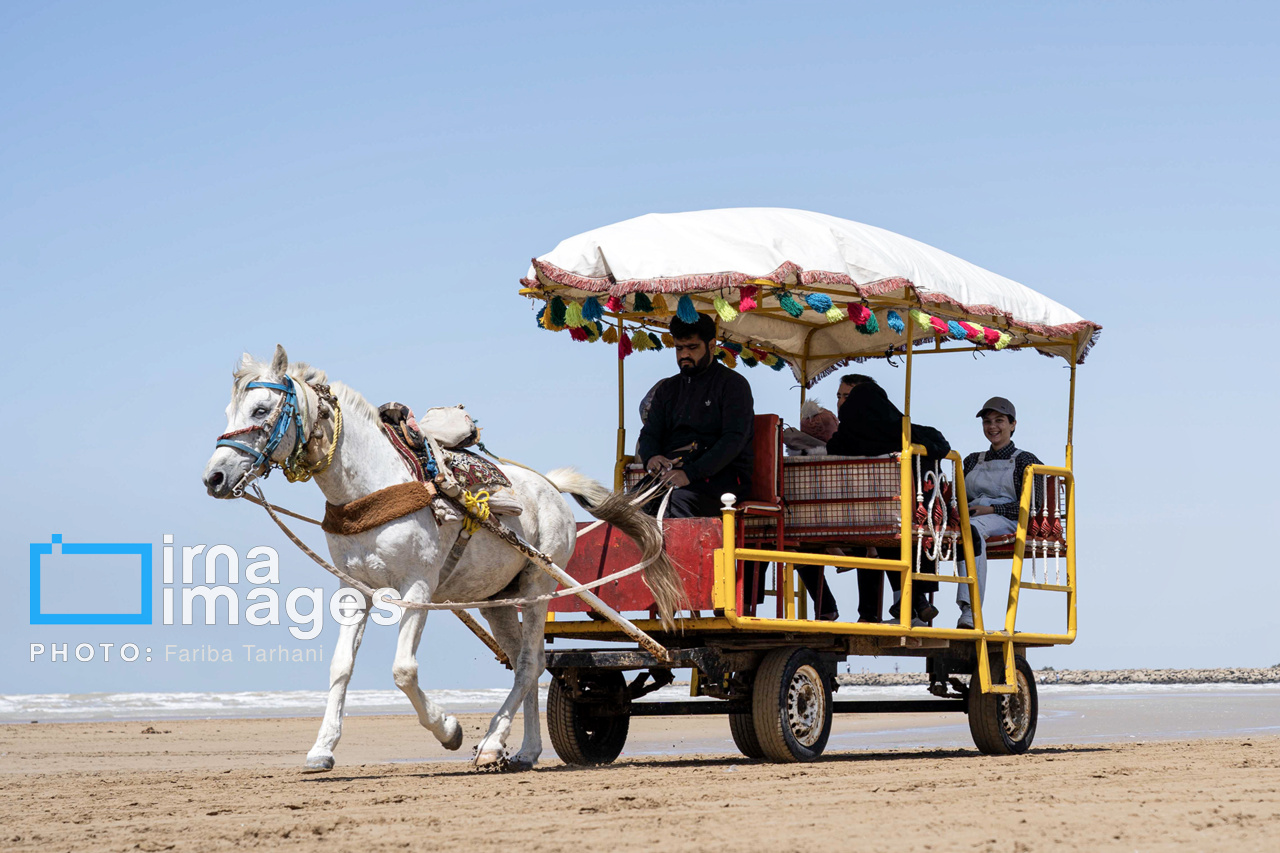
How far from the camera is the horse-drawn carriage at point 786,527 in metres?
9.23

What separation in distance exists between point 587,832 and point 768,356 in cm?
693

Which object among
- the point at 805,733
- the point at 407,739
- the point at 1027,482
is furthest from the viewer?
the point at 407,739

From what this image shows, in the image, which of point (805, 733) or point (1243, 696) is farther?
point (1243, 696)

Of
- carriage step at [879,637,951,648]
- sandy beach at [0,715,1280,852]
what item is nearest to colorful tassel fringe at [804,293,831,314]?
carriage step at [879,637,951,648]

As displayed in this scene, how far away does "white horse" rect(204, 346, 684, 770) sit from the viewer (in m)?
7.97

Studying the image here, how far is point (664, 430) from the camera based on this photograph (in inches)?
400

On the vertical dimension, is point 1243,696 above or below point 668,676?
below

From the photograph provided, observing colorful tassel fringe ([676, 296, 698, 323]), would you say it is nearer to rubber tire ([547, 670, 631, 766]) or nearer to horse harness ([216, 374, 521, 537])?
horse harness ([216, 374, 521, 537])

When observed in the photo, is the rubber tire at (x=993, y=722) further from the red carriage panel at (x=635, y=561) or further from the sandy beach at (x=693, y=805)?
the red carriage panel at (x=635, y=561)

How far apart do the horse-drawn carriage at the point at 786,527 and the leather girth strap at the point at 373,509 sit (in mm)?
1663

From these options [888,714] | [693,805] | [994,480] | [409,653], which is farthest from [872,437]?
[888,714]

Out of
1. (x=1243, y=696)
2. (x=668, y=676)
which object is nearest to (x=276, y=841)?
(x=668, y=676)

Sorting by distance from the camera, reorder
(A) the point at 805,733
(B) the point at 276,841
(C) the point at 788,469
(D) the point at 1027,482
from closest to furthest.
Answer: (B) the point at 276,841
(A) the point at 805,733
(C) the point at 788,469
(D) the point at 1027,482

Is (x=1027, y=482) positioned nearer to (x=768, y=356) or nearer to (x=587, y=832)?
(x=768, y=356)
